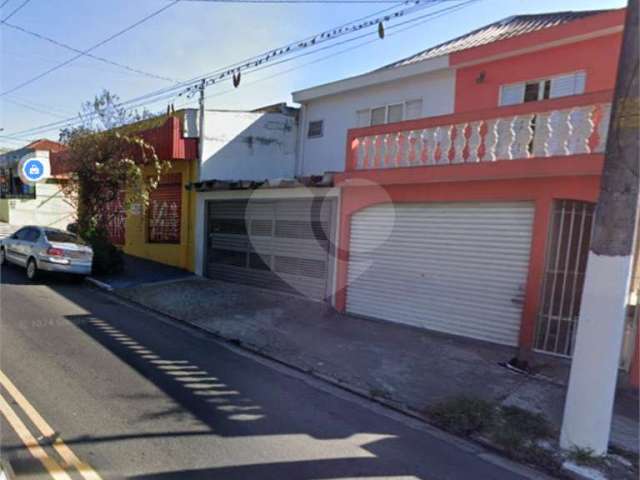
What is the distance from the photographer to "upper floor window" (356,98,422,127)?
1153 centimetres

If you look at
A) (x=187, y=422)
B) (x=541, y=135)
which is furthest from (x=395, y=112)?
(x=187, y=422)

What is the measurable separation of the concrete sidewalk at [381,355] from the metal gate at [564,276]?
14.8 inches

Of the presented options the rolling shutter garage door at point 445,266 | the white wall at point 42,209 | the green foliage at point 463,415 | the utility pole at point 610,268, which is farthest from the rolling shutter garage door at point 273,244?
the white wall at point 42,209

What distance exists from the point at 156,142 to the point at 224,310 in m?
6.96

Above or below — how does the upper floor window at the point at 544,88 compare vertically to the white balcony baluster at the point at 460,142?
above

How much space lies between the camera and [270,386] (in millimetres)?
5434

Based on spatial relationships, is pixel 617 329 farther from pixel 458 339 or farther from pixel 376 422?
pixel 458 339

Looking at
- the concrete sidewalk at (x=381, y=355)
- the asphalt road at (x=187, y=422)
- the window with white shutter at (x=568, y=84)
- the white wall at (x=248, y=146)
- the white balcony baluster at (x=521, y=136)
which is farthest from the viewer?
the white wall at (x=248, y=146)

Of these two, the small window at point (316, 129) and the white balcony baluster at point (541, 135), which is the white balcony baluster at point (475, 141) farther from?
the small window at point (316, 129)

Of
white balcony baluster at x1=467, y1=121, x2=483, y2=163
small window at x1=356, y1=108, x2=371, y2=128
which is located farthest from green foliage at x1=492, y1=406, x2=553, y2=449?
small window at x1=356, y1=108, x2=371, y2=128

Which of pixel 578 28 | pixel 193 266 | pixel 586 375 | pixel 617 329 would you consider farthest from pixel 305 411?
pixel 193 266

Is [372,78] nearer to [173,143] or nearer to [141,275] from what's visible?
[173,143]

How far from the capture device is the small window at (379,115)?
479 inches

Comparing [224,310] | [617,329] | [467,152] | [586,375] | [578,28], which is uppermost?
[578,28]
